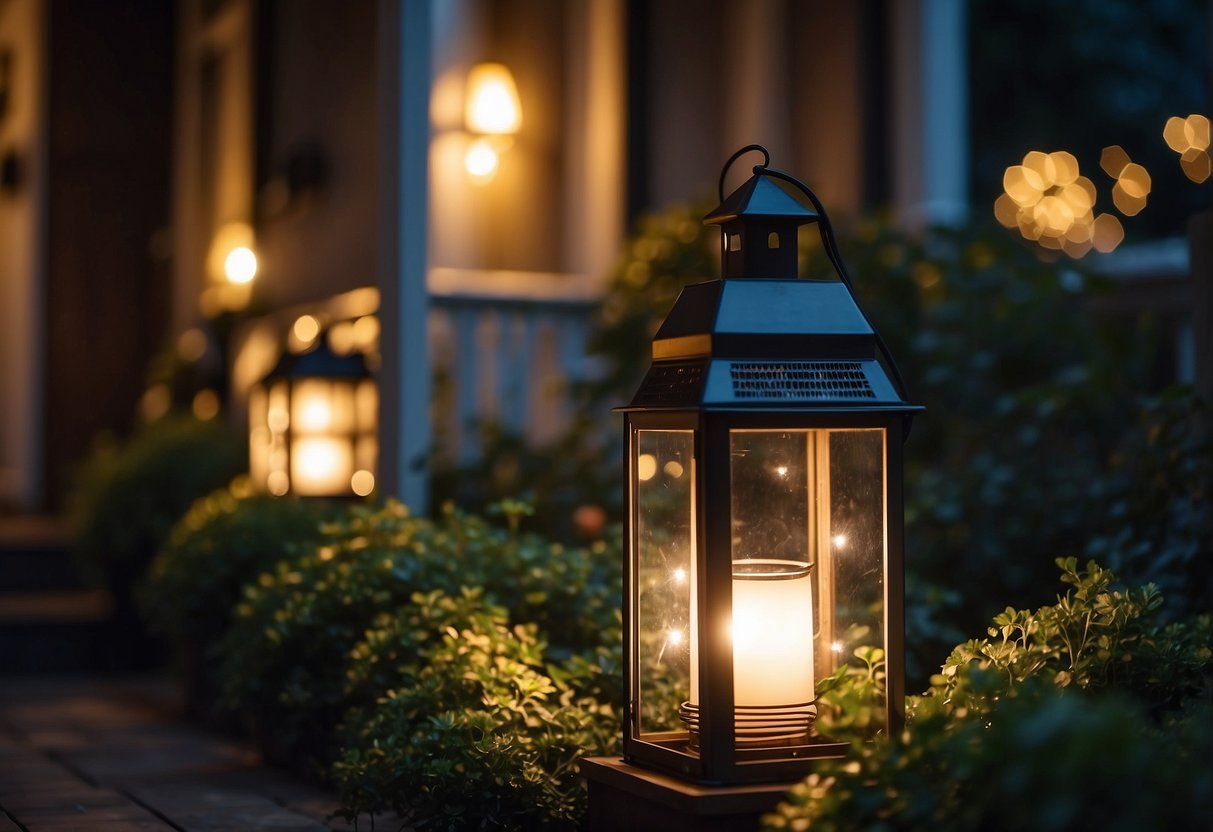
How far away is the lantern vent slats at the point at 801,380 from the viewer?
224 cm

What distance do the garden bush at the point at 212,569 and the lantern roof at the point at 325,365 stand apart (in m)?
0.65

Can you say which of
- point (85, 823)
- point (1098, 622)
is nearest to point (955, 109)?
point (1098, 622)

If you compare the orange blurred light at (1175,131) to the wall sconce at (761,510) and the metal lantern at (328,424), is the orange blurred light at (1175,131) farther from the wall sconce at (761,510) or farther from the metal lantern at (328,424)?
the wall sconce at (761,510)

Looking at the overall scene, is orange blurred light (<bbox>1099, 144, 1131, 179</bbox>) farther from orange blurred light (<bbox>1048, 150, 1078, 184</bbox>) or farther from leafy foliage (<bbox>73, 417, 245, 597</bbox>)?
leafy foliage (<bbox>73, 417, 245, 597</bbox>)

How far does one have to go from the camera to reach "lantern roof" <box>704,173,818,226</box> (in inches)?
92.2

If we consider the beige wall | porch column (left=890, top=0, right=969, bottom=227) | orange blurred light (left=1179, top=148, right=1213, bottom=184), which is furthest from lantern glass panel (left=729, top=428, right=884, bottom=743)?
the beige wall

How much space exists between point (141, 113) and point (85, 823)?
293 inches

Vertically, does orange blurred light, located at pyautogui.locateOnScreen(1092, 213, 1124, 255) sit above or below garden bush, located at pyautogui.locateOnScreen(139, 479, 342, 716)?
above

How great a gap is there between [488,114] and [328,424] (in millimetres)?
1693

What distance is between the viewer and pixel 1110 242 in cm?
1062

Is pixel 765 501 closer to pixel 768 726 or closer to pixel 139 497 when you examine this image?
pixel 768 726

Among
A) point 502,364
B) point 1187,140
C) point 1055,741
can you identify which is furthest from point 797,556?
point 1187,140

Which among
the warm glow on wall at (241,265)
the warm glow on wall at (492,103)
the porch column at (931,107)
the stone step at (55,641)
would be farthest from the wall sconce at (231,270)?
the porch column at (931,107)

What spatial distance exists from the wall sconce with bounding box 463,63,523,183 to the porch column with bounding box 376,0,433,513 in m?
1.53
